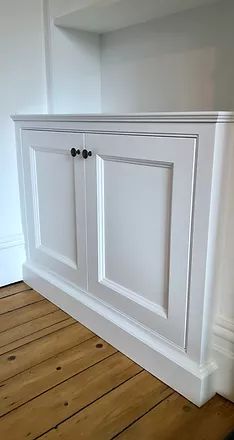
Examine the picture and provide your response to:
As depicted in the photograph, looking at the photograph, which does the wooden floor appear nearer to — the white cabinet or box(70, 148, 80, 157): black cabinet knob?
the white cabinet

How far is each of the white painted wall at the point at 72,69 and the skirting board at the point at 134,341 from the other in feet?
2.68

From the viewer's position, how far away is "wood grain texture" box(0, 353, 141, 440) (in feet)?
3.40

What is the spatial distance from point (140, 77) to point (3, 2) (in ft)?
2.16

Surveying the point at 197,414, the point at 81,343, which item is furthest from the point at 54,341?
the point at 197,414

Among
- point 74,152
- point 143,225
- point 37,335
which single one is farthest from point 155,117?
point 37,335

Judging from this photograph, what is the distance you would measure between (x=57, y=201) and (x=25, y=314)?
1.63 ft

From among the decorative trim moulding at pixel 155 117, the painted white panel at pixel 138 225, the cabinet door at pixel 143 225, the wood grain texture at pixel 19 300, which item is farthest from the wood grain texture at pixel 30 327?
the decorative trim moulding at pixel 155 117

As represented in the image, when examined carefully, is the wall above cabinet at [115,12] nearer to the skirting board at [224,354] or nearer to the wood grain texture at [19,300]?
the skirting board at [224,354]

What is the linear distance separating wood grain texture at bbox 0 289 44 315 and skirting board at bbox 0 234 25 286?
0.12 meters

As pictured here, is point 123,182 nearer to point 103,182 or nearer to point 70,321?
point 103,182

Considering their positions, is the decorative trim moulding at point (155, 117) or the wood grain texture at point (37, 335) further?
the wood grain texture at point (37, 335)

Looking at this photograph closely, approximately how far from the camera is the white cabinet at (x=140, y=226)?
0.99 meters

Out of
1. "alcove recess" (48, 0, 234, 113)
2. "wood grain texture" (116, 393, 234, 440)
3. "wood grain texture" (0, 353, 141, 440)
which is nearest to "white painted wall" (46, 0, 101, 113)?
"alcove recess" (48, 0, 234, 113)

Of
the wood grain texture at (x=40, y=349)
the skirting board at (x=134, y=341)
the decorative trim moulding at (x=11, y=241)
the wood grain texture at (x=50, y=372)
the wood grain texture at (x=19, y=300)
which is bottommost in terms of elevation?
the wood grain texture at (x=19, y=300)
